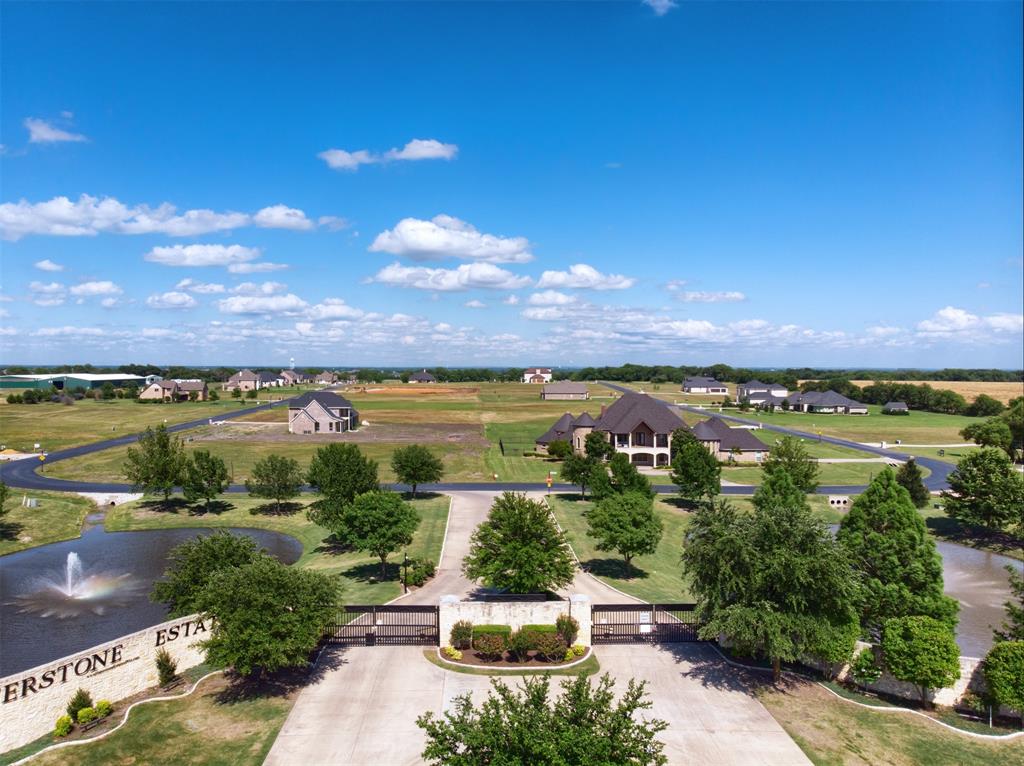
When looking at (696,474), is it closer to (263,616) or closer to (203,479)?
Answer: (263,616)

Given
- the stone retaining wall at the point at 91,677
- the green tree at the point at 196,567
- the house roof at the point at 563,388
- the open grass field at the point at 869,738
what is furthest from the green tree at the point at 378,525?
the house roof at the point at 563,388

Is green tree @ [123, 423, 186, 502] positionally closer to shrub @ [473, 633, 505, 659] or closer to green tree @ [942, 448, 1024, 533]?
shrub @ [473, 633, 505, 659]

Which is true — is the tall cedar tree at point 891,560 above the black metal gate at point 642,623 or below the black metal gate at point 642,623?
above

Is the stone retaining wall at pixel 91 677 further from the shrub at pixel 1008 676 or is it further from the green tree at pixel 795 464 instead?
the green tree at pixel 795 464

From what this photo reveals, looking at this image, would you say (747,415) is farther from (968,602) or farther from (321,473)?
(321,473)

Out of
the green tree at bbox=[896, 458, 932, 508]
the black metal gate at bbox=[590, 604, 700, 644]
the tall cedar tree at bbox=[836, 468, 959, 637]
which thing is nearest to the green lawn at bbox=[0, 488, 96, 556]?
the black metal gate at bbox=[590, 604, 700, 644]

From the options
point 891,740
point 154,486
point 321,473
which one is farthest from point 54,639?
point 891,740
